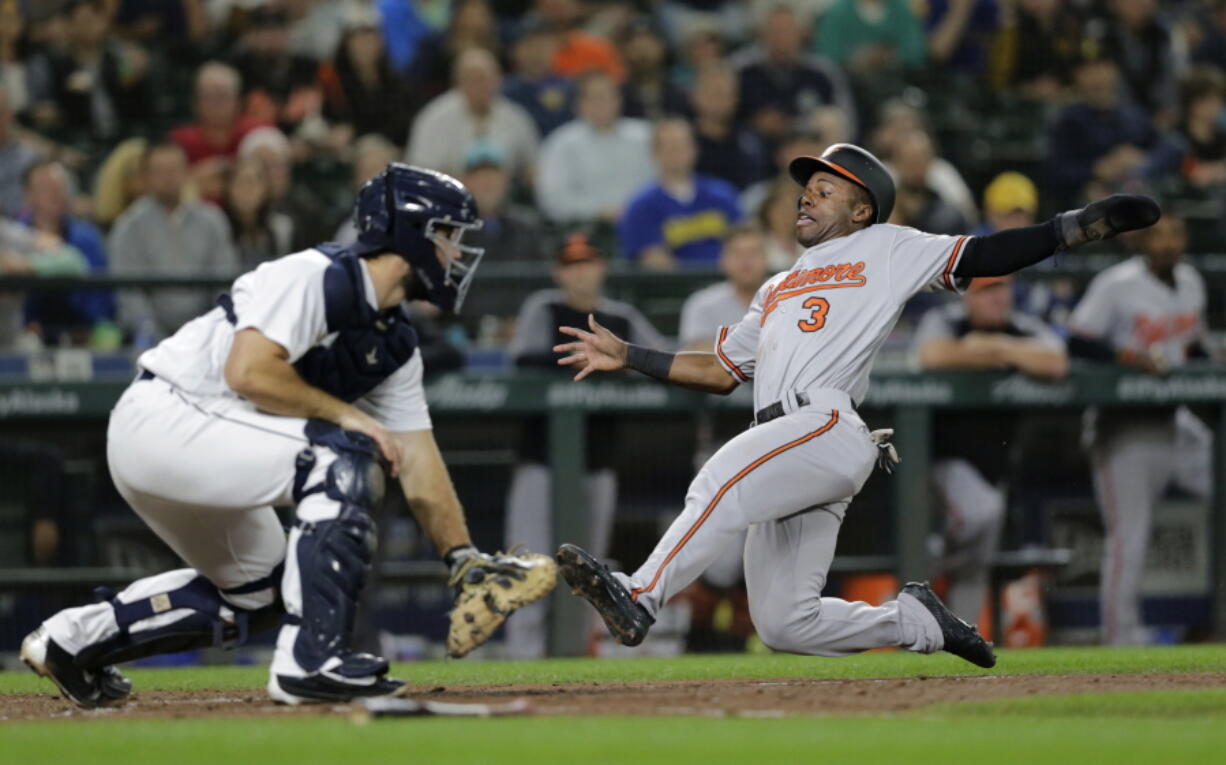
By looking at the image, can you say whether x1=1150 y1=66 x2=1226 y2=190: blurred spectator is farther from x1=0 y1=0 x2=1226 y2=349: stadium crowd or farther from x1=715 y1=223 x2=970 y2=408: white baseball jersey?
x1=715 y1=223 x2=970 y2=408: white baseball jersey

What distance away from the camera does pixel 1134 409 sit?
886 cm

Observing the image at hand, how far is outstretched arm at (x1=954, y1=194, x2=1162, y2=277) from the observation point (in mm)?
5184

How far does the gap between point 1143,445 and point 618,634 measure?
180 inches

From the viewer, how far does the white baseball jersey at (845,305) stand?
215 inches

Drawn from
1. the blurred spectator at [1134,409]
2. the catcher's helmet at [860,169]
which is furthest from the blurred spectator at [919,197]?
the catcher's helmet at [860,169]

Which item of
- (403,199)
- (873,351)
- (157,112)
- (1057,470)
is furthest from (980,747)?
(157,112)

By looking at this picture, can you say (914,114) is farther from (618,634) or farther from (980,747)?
(980,747)

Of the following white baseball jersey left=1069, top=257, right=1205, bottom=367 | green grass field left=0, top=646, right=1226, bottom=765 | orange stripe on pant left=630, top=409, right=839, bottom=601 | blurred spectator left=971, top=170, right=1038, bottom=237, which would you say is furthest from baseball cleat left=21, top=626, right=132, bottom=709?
blurred spectator left=971, top=170, right=1038, bottom=237

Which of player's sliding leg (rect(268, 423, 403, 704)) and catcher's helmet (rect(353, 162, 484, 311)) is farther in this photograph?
catcher's helmet (rect(353, 162, 484, 311))

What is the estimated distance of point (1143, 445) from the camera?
880 cm

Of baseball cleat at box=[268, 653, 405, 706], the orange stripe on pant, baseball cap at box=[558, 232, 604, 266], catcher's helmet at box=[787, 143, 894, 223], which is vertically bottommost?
baseball cleat at box=[268, 653, 405, 706]

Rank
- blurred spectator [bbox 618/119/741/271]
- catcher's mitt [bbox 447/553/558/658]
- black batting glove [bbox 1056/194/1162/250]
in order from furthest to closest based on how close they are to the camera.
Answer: blurred spectator [bbox 618/119/741/271] → black batting glove [bbox 1056/194/1162/250] → catcher's mitt [bbox 447/553/558/658]

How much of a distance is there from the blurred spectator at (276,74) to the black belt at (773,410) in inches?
237

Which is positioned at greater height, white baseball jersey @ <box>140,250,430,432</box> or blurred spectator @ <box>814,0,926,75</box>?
blurred spectator @ <box>814,0,926,75</box>
